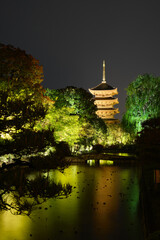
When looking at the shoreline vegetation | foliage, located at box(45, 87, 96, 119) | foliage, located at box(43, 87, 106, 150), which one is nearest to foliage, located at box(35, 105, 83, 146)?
the shoreline vegetation

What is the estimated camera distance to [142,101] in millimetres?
30938

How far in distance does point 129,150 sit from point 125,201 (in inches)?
893

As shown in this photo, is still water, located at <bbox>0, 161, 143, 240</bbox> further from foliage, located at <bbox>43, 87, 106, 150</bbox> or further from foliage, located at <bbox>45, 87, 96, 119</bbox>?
foliage, located at <bbox>45, 87, 96, 119</bbox>

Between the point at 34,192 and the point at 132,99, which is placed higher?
the point at 132,99

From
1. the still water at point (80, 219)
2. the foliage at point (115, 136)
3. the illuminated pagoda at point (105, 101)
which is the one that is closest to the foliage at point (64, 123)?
the still water at point (80, 219)

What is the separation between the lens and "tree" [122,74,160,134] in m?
30.9

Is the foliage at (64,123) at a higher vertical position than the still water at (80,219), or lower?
higher

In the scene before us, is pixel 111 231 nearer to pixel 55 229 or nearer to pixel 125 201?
pixel 55 229

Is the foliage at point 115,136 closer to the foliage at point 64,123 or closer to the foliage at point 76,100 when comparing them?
the foliage at point 76,100

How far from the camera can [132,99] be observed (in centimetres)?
3183

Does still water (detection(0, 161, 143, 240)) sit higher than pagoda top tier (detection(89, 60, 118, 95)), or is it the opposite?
pagoda top tier (detection(89, 60, 118, 95))

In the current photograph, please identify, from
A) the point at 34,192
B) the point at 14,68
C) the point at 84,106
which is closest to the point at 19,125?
the point at 34,192

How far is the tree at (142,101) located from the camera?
3086cm

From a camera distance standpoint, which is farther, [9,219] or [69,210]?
[69,210]
